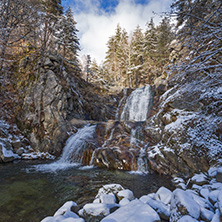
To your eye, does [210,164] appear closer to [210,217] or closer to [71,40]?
[210,217]

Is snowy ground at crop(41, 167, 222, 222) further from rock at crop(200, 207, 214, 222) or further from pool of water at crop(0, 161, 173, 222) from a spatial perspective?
pool of water at crop(0, 161, 173, 222)

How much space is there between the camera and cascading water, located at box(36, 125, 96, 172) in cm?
895

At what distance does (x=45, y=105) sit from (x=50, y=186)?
8.18 metres

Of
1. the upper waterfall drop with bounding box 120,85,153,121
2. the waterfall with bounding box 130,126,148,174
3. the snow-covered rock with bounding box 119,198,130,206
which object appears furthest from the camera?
the upper waterfall drop with bounding box 120,85,153,121

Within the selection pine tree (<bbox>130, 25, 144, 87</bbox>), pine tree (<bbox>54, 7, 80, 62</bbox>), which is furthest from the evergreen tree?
pine tree (<bbox>54, 7, 80, 62</bbox>)

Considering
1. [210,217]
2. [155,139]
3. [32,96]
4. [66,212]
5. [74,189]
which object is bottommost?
[74,189]

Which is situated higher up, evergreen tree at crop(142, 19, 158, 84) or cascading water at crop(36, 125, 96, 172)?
evergreen tree at crop(142, 19, 158, 84)

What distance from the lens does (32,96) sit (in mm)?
12320

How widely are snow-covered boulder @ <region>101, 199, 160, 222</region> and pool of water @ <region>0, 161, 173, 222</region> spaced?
207cm

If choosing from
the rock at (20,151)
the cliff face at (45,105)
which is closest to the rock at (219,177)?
the cliff face at (45,105)

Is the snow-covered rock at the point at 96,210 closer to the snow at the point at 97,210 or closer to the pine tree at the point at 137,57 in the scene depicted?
the snow at the point at 97,210

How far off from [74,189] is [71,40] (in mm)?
22193

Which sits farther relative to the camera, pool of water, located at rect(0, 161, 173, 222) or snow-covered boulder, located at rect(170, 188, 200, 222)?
pool of water, located at rect(0, 161, 173, 222)

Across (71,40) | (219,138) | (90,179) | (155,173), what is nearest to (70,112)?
(90,179)
